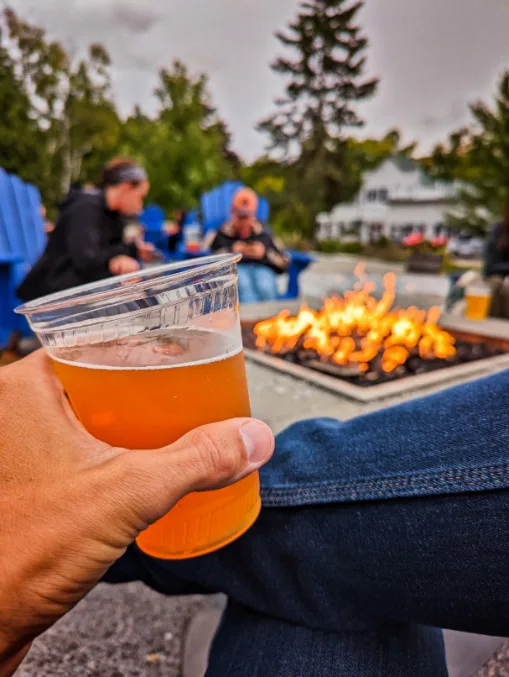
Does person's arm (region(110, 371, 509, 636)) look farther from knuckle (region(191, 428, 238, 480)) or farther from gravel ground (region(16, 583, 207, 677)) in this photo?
gravel ground (region(16, 583, 207, 677))

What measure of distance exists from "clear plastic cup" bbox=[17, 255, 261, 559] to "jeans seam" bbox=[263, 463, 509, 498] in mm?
191

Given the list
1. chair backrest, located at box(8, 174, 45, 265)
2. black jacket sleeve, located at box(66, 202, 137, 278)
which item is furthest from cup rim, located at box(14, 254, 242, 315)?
chair backrest, located at box(8, 174, 45, 265)

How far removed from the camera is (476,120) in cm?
1884

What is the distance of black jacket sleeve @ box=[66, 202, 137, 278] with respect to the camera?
317 centimetres

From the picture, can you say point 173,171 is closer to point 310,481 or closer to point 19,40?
point 19,40

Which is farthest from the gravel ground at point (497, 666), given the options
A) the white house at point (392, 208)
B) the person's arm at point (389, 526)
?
the white house at point (392, 208)

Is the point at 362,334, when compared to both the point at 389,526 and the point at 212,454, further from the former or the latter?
the point at 212,454

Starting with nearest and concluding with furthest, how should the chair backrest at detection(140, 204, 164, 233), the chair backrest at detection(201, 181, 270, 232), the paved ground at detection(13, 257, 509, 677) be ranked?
the paved ground at detection(13, 257, 509, 677) < the chair backrest at detection(201, 181, 270, 232) < the chair backrest at detection(140, 204, 164, 233)

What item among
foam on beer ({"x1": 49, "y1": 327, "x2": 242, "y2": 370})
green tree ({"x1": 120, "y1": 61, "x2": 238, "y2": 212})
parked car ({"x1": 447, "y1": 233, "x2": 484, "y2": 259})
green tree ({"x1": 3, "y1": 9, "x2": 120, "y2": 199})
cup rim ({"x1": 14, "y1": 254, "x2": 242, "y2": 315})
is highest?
green tree ({"x1": 3, "y1": 9, "x2": 120, "y2": 199})

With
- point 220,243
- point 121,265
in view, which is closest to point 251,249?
point 220,243

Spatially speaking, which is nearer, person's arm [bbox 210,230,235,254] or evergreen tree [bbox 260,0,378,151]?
person's arm [bbox 210,230,235,254]

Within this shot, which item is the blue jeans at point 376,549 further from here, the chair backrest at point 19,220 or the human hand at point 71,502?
the chair backrest at point 19,220

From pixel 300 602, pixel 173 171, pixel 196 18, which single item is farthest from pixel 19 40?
pixel 300 602

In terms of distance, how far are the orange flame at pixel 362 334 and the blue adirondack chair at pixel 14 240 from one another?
1.98 meters
